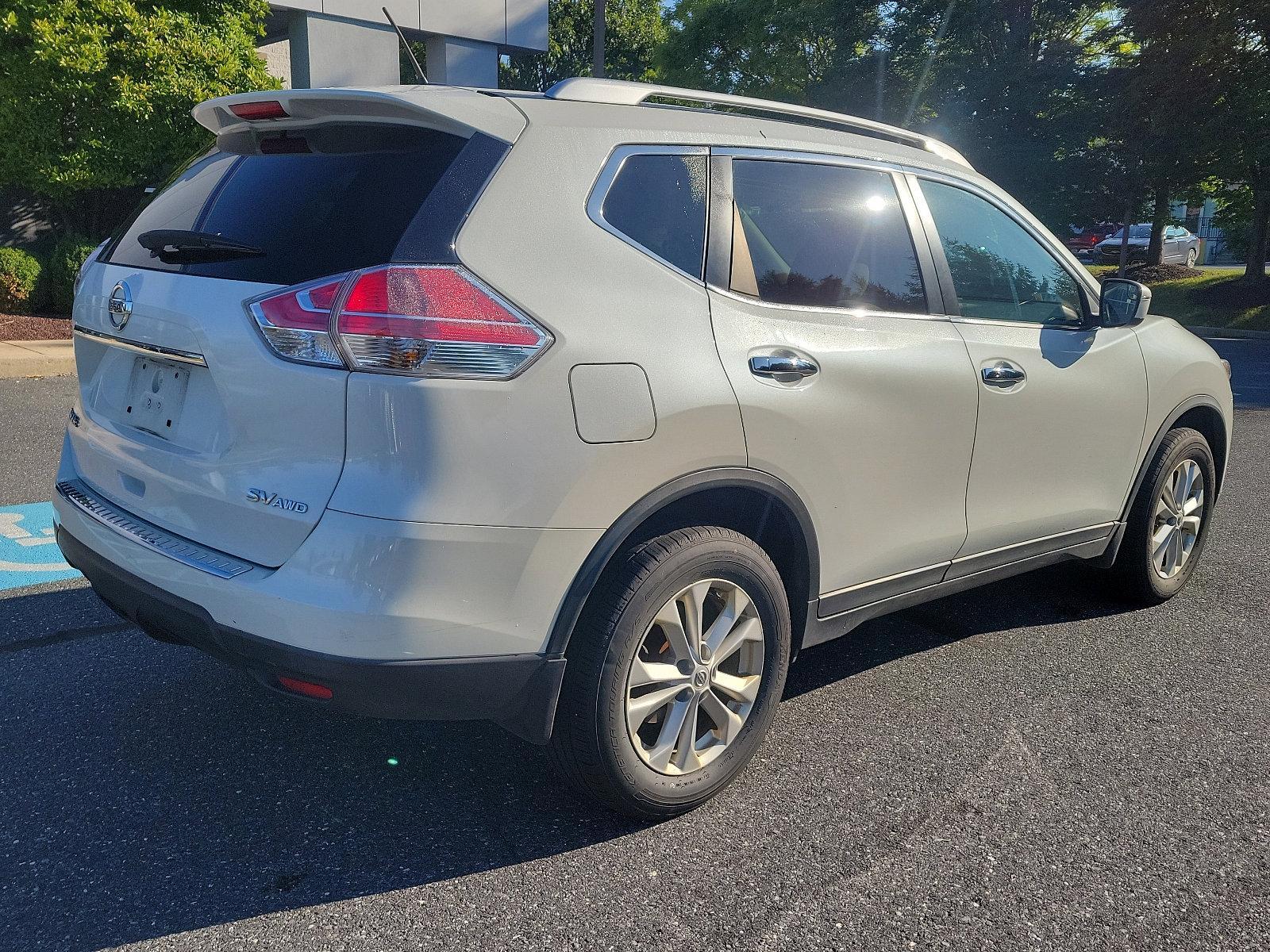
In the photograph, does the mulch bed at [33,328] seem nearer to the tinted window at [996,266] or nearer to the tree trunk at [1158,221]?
the tinted window at [996,266]

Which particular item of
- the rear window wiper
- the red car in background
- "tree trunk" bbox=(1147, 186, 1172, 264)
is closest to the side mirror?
the rear window wiper

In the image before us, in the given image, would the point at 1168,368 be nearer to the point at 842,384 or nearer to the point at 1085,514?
the point at 1085,514

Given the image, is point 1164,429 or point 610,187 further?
point 1164,429

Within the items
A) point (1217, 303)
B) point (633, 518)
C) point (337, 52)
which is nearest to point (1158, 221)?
point (1217, 303)

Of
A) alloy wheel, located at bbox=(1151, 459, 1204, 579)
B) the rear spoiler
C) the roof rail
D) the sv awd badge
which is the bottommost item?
alloy wheel, located at bbox=(1151, 459, 1204, 579)

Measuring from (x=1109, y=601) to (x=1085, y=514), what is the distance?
83 cm

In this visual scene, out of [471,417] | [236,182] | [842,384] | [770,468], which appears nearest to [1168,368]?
[842,384]

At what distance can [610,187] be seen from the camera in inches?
106

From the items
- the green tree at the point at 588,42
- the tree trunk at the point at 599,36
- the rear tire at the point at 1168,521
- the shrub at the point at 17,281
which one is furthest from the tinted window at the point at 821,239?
the green tree at the point at 588,42

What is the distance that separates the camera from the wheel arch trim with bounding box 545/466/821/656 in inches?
99.4

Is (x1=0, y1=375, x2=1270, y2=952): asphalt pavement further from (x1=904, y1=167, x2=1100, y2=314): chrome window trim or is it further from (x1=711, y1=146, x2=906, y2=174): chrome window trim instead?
(x1=711, y1=146, x2=906, y2=174): chrome window trim

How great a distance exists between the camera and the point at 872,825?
289cm

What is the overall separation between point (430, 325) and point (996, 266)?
2285mm

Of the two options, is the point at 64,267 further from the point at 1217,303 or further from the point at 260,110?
the point at 1217,303
